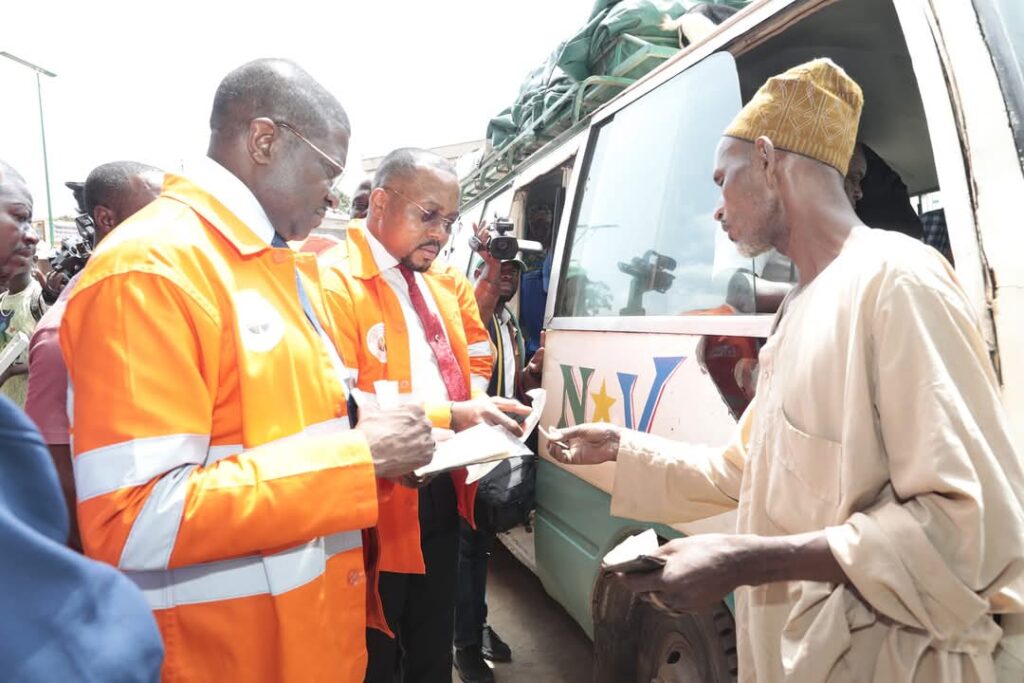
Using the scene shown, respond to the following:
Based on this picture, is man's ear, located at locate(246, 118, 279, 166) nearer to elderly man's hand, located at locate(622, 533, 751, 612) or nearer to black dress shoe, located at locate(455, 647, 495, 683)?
elderly man's hand, located at locate(622, 533, 751, 612)

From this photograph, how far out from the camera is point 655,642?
1.97 m

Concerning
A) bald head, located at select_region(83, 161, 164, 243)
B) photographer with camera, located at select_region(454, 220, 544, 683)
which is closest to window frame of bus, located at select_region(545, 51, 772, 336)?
photographer with camera, located at select_region(454, 220, 544, 683)

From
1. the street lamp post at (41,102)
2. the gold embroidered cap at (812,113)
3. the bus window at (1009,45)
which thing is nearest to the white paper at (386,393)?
the gold embroidered cap at (812,113)

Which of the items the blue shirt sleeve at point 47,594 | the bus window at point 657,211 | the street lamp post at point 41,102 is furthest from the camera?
the street lamp post at point 41,102

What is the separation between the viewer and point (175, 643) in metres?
Result: 1.15

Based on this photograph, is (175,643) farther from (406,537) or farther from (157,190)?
(157,190)

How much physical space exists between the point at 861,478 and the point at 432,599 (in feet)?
5.74

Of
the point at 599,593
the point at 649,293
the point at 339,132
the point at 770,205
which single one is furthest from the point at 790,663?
the point at 339,132

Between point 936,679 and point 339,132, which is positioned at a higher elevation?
point 339,132

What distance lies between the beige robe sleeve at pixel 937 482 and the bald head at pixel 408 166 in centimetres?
171

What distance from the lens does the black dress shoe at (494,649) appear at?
3.15 m

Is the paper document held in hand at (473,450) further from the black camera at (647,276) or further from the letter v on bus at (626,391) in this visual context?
the black camera at (647,276)

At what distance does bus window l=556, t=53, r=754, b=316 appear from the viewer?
1884 mm

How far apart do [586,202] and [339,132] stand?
1373 mm
